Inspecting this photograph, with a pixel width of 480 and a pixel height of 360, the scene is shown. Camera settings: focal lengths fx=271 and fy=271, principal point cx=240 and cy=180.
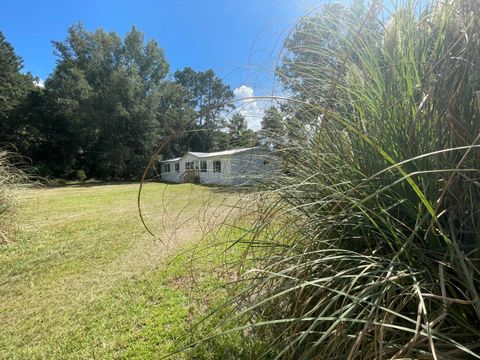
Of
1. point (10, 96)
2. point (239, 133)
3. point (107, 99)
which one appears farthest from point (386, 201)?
point (10, 96)

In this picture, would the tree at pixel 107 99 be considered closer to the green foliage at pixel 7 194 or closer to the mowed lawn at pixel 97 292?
the green foliage at pixel 7 194

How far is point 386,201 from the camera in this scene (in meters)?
1.01

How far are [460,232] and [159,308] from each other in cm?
233

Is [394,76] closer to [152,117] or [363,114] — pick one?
[363,114]

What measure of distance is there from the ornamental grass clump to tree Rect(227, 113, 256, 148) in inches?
15.6

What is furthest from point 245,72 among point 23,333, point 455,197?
point 23,333

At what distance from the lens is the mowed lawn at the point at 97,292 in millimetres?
1917

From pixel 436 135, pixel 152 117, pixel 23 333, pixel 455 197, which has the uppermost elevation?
Result: pixel 152 117

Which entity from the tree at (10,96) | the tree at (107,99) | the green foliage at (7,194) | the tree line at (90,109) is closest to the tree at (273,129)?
the green foliage at (7,194)

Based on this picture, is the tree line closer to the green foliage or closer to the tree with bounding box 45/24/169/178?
the tree with bounding box 45/24/169/178

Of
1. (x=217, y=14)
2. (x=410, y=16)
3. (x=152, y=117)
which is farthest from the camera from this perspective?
(x=152, y=117)

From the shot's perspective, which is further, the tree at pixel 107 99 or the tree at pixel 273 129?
the tree at pixel 107 99

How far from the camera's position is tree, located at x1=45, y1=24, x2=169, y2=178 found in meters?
26.8

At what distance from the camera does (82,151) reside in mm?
29234
